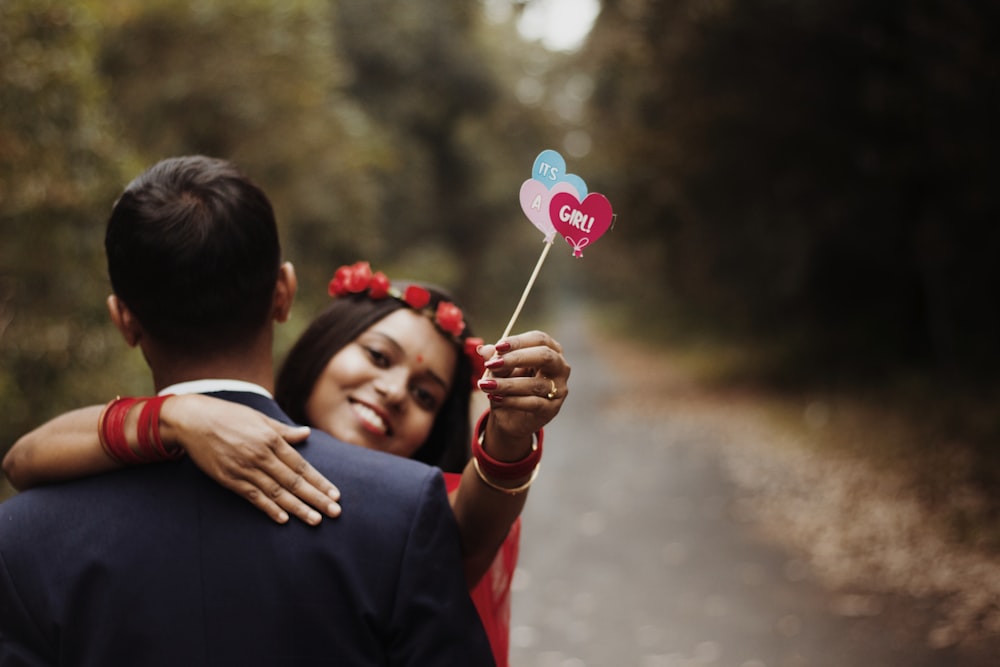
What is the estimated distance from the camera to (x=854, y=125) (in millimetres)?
12406

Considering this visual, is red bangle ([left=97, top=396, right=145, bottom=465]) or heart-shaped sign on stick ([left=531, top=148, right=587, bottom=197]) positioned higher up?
heart-shaped sign on stick ([left=531, top=148, right=587, bottom=197])

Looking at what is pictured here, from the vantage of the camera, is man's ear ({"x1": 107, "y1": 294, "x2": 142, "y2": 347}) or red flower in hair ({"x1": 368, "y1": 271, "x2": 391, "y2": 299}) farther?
red flower in hair ({"x1": 368, "y1": 271, "x2": 391, "y2": 299})

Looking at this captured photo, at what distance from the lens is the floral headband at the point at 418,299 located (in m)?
2.89

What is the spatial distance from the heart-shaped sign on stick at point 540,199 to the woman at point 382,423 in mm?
317

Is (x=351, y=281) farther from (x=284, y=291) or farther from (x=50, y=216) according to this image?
(x=50, y=216)

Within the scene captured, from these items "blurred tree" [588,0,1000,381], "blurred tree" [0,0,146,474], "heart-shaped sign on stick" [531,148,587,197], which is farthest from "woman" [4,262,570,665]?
"blurred tree" [588,0,1000,381]

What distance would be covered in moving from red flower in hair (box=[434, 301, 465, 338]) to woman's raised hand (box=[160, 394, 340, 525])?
1158 millimetres

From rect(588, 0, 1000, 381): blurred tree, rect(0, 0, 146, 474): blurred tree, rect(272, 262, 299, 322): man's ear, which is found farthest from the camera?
Result: rect(588, 0, 1000, 381): blurred tree

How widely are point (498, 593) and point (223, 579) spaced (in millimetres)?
1066

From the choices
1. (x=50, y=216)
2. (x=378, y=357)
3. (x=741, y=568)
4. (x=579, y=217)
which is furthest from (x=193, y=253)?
(x=741, y=568)

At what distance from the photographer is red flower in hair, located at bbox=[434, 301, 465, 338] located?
9.46 ft

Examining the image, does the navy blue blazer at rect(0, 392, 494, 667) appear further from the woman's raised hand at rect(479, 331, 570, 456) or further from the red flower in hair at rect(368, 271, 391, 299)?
the red flower in hair at rect(368, 271, 391, 299)

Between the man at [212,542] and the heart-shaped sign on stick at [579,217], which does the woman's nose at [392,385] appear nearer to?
the man at [212,542]

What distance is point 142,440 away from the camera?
5.75 ft
